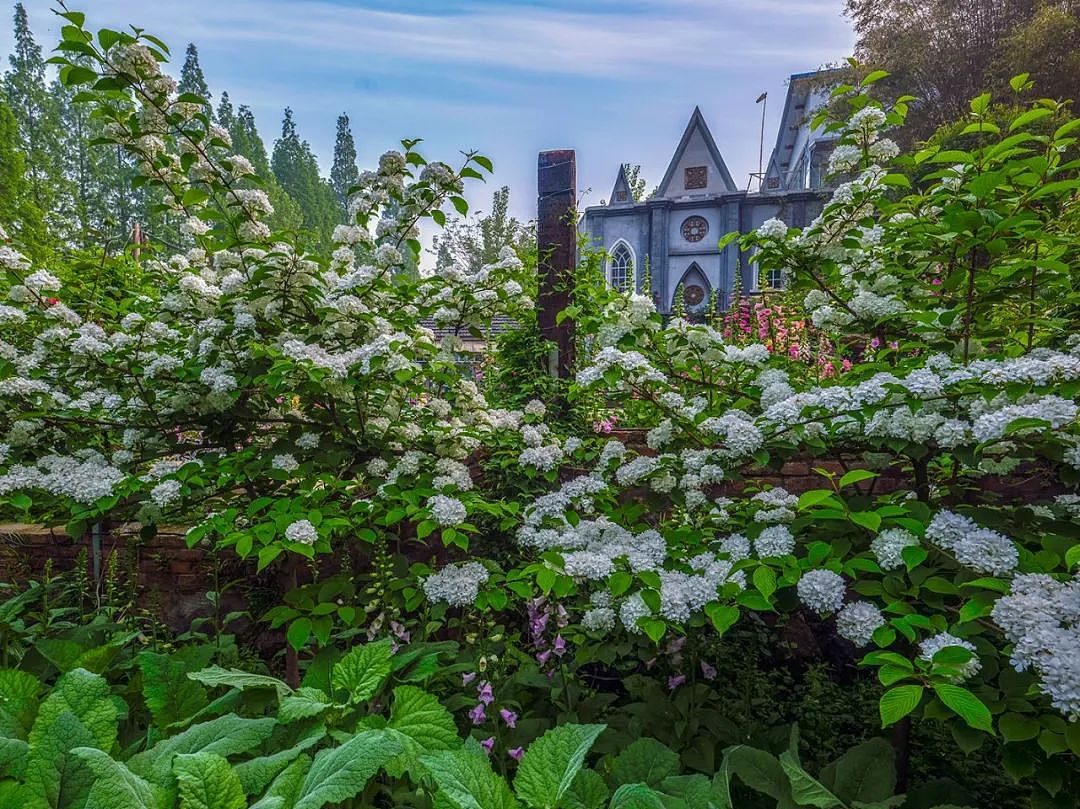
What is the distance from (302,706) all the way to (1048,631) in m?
1.40

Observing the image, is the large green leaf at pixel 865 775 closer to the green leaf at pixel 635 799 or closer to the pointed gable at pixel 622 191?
the green leaf at pixel 635 799

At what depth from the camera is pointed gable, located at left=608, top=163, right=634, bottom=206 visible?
18622 mm

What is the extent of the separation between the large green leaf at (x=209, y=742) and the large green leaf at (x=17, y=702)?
363mm

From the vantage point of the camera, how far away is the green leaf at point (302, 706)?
115cm

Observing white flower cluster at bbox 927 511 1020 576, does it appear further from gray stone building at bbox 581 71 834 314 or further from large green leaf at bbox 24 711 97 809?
gray stone building at bbox 581 71 834 314

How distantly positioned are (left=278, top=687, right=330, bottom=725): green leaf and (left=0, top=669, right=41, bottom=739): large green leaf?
587 mm

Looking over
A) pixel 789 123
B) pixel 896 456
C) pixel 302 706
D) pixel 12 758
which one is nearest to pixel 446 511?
pixel 302 706

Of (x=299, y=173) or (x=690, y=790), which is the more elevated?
(x=299, y=173)

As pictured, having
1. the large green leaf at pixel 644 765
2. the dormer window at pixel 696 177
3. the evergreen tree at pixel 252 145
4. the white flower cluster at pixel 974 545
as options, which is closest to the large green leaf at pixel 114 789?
the large green leaf at pixel 644 765

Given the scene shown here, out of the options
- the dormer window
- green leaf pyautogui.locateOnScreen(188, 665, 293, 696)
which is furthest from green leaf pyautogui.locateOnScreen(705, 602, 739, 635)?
the dormer window

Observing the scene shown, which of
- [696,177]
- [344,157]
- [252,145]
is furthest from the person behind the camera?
[344,157]

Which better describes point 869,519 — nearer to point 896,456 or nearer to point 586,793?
point 896,456

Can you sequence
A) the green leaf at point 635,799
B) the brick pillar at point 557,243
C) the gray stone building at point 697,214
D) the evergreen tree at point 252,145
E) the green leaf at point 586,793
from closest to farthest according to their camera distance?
the green leaf at point 635,799, the green leaf at point 586,793, the brick pillar at point 557,243, the gray stone building at point 697,214, the evergreen tree at point 252,145

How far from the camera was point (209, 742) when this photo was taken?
43.4 inches
